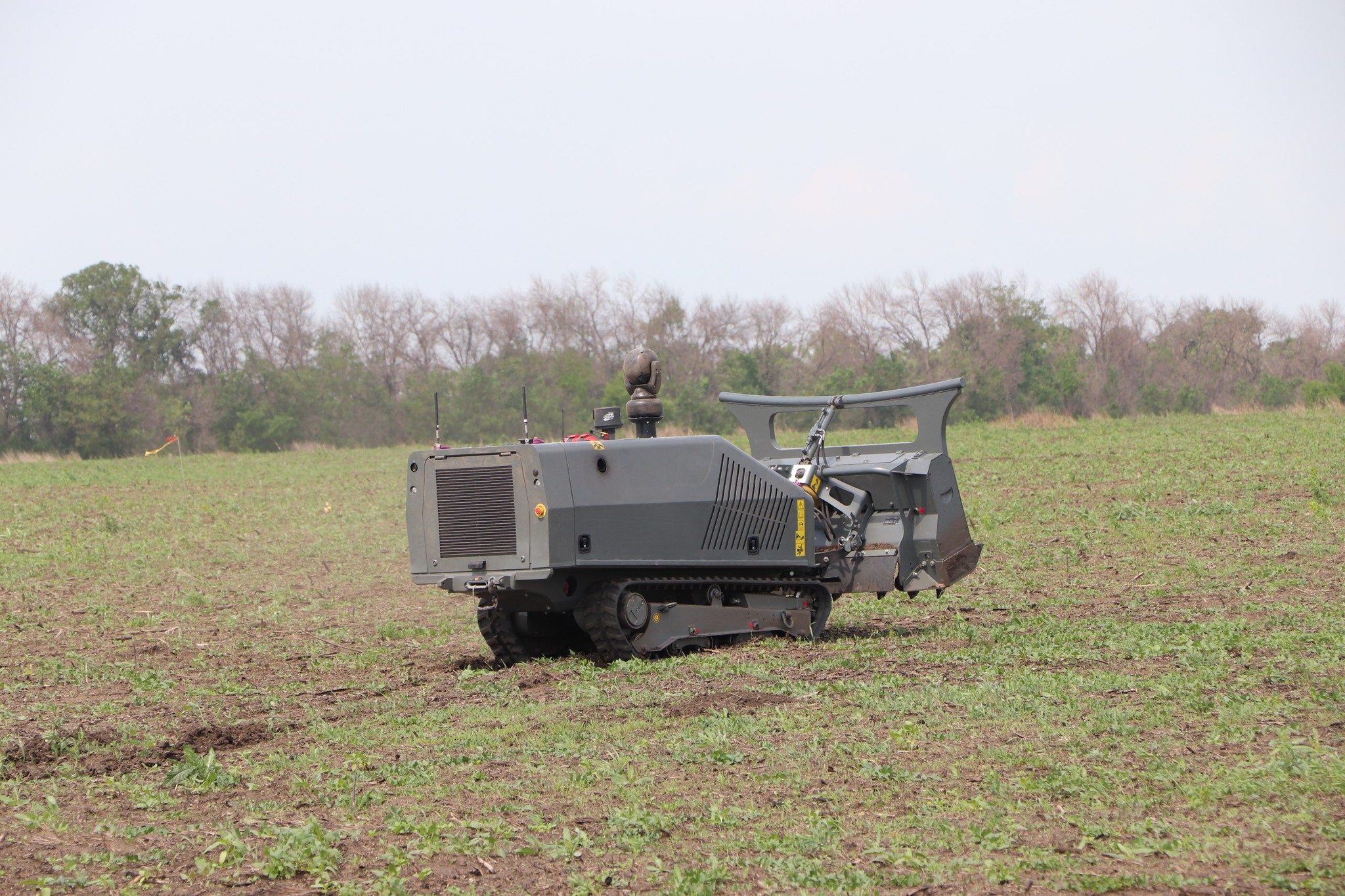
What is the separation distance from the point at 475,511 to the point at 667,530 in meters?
1.53

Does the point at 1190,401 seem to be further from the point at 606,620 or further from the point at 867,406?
the point at 606,620

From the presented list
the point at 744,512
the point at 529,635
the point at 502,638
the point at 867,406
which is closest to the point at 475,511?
the point at 502,638

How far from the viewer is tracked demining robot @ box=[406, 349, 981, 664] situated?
10008 mm

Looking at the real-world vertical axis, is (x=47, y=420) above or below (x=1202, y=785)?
above

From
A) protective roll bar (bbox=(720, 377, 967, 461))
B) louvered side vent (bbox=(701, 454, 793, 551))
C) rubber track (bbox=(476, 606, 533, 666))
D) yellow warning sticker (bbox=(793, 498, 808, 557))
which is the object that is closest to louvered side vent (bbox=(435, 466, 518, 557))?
rubber track (bbox=(476, 606, 533, 666))

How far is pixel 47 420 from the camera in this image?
210 ft

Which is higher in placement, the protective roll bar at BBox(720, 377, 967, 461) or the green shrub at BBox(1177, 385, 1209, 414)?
the green shrub at BBox(1177, 385, 1209, 414)

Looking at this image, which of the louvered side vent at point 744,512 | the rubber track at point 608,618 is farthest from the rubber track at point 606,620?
the louvered side vent at point 744,512

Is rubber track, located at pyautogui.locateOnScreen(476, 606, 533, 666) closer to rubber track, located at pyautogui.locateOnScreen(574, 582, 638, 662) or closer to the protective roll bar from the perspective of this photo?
rubber track, located at pyautogui.locateOnScreen(574, 582, 638, 662)

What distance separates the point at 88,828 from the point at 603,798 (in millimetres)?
2447

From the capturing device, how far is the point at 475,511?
10102 mm

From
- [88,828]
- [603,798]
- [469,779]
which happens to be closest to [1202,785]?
[603,798]

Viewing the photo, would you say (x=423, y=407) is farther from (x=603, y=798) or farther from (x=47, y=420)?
(x=603, y=798)

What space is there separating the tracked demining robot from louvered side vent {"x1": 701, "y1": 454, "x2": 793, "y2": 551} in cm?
1
